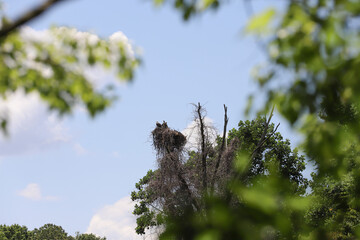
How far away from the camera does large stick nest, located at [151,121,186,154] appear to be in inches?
527

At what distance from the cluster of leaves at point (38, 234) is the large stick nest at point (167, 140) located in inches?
1602

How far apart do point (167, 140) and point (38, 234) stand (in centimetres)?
4814

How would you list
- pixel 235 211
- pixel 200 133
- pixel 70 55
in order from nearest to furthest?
pixel 235 211, pixel 70 55, pixel 200 133

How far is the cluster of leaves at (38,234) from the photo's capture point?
4932cm

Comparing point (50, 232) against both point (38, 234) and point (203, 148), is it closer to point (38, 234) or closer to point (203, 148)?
point (38, 234)

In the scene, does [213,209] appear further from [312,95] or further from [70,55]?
[70,55]

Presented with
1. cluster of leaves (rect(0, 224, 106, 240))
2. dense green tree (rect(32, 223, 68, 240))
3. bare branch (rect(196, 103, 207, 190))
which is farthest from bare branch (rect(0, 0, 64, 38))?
dense green tree (rect(32, 223, 68, 240))

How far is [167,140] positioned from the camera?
528 inches

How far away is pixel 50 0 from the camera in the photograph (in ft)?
10.2

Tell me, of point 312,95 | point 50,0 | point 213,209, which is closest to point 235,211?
point 213,209

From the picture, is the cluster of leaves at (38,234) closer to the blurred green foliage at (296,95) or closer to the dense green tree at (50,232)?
the dense green tree at (50,232)

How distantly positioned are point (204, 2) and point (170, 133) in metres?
10.7

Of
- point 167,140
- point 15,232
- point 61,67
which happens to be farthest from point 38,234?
point 61,67

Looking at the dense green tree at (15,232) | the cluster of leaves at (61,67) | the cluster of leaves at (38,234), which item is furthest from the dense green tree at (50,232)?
the cluster of leaves at (61,67)
